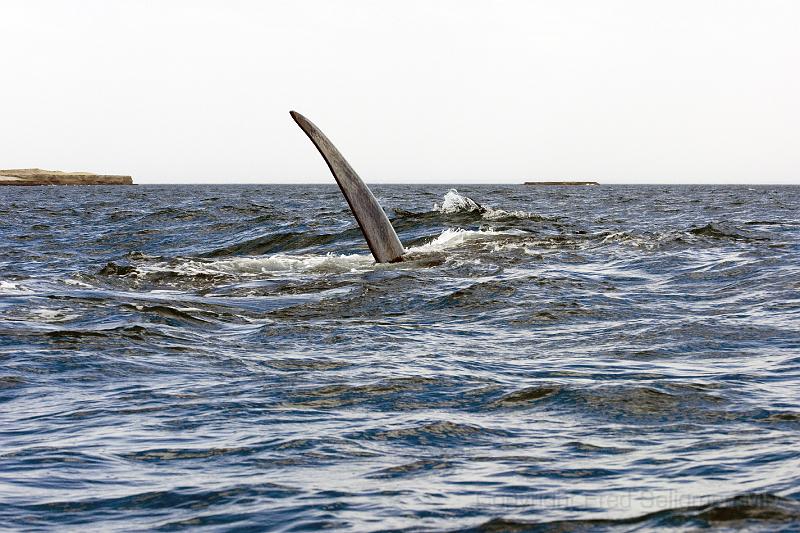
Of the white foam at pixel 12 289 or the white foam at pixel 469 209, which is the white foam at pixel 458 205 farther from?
the white foam at pixel 12 289

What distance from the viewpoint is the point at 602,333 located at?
30.3ft

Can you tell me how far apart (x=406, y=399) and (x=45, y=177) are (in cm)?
16613

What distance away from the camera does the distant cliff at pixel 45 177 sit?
15162cm

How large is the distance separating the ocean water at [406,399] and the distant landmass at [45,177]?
148 m

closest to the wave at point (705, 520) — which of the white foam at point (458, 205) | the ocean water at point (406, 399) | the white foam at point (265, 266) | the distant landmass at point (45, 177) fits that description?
the ocean water at point (406, 399)

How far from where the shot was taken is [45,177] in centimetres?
16100

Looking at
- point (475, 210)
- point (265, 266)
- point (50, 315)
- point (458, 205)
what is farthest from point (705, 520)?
point (458, 205)

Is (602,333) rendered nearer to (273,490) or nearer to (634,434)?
(634,434)

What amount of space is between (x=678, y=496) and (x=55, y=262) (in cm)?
1552

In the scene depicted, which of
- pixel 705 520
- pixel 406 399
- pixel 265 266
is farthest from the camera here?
pixel 265 266

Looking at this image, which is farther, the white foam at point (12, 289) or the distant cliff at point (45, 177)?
the distant cliff at point (45, 177)

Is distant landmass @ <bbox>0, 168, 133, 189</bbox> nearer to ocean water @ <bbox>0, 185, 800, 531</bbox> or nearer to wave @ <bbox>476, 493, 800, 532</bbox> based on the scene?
ocean water @ <bbox>0, 185, 800, 531</bbox>

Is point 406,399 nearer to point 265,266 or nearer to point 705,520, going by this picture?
point 705,520

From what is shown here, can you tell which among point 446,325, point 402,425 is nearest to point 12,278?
point 446,325
